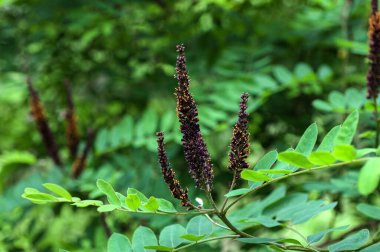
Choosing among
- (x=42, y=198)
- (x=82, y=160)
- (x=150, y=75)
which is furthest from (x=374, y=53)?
(x=150, y=75)

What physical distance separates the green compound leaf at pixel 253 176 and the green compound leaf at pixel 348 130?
0.11 meters

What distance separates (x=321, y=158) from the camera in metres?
0.78

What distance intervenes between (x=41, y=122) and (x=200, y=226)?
0.86 m

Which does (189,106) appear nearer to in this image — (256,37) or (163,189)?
(163,189)

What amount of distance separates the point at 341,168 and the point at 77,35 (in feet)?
3.80

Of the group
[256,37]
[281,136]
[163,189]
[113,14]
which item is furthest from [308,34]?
[163,189]

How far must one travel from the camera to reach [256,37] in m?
2.11

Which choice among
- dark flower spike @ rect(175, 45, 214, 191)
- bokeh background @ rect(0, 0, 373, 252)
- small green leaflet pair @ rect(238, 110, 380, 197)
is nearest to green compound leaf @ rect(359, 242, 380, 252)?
small green leaflet pair @ rect(238, 110, 380, 197)

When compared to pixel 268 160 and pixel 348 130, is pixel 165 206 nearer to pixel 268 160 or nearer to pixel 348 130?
pixel 268 160

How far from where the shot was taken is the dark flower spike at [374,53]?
1.01 meters

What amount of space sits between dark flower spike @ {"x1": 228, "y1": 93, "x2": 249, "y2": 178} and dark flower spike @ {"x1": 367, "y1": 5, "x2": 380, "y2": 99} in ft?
1.10

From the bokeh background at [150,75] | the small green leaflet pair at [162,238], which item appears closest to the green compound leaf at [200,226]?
the small green leaflet pair at [162,238]

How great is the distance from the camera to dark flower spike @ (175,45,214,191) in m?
0.79

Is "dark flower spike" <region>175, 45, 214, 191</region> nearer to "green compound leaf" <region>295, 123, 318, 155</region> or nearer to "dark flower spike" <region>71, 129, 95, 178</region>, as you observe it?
"green compound leaf" <region>295, 123, 318, 155</region>
